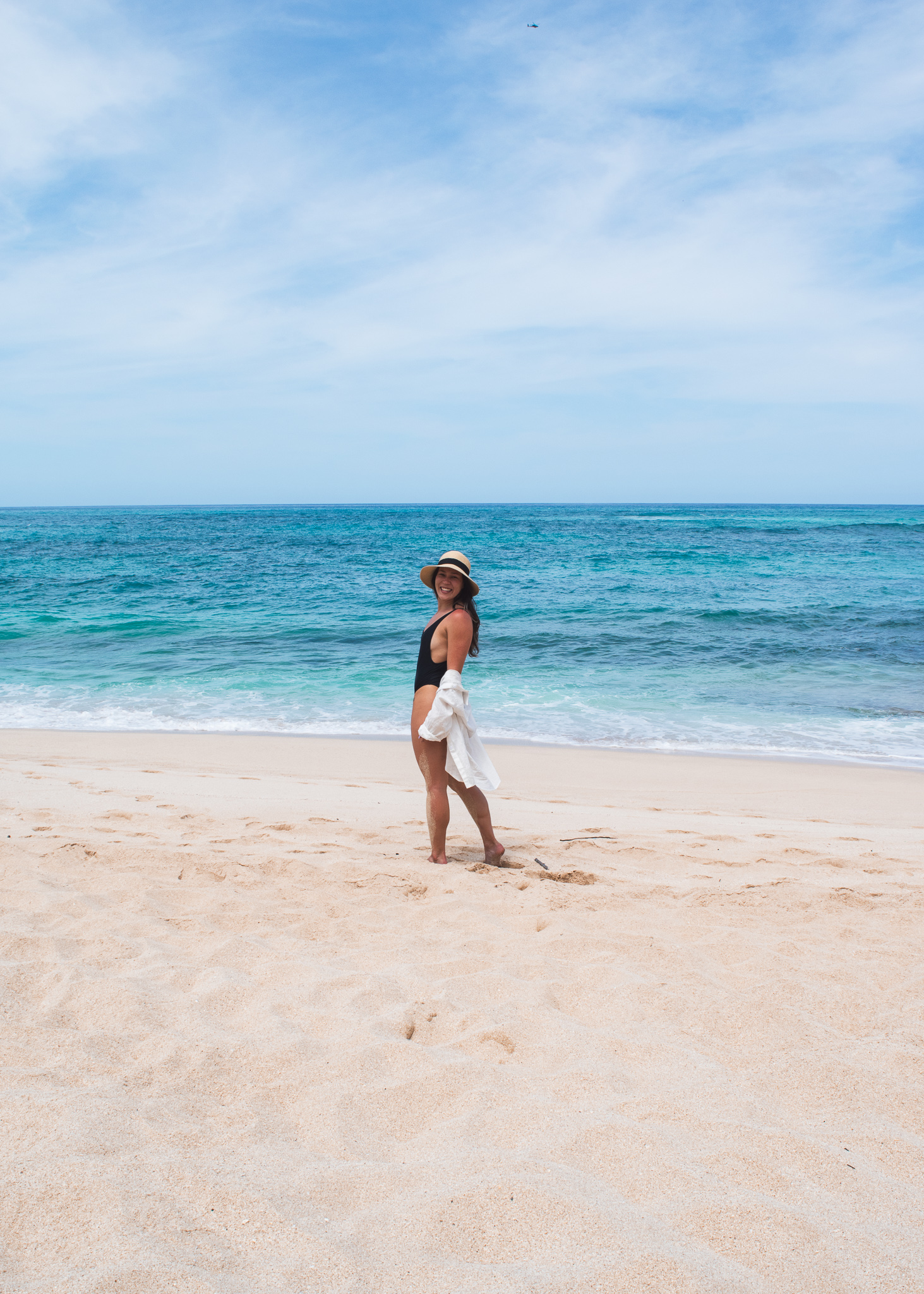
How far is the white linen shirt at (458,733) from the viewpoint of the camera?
14.5 feet

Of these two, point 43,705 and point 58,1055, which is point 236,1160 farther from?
point 43,705

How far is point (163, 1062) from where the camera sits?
2283mm

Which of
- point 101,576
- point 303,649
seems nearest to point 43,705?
point 303,649

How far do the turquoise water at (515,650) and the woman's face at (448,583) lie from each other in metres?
4.40

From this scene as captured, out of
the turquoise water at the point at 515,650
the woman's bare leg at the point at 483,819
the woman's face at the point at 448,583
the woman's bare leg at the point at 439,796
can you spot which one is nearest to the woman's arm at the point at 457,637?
the woman's face at the point at 448,583

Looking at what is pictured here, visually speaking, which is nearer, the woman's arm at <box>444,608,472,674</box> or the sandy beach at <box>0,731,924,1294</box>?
the sandy beach at <box>0,731,924,1294</box>

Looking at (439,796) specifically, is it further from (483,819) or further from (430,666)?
(430,666)

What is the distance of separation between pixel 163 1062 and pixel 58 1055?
309 mm

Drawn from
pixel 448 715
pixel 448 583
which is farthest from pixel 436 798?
pixel 448 583

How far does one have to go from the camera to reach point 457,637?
4531 millimetres

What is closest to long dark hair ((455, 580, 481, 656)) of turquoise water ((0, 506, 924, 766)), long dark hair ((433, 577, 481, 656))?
long dark hair ((433, 577, 481, 656))

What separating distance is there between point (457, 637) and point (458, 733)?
58 centimetres

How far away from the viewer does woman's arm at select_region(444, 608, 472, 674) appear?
4.53 meters

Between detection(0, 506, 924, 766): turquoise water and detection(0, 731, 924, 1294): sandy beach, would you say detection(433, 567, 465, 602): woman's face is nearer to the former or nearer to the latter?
detection(0, 731, 924, 1294): sandy beach
